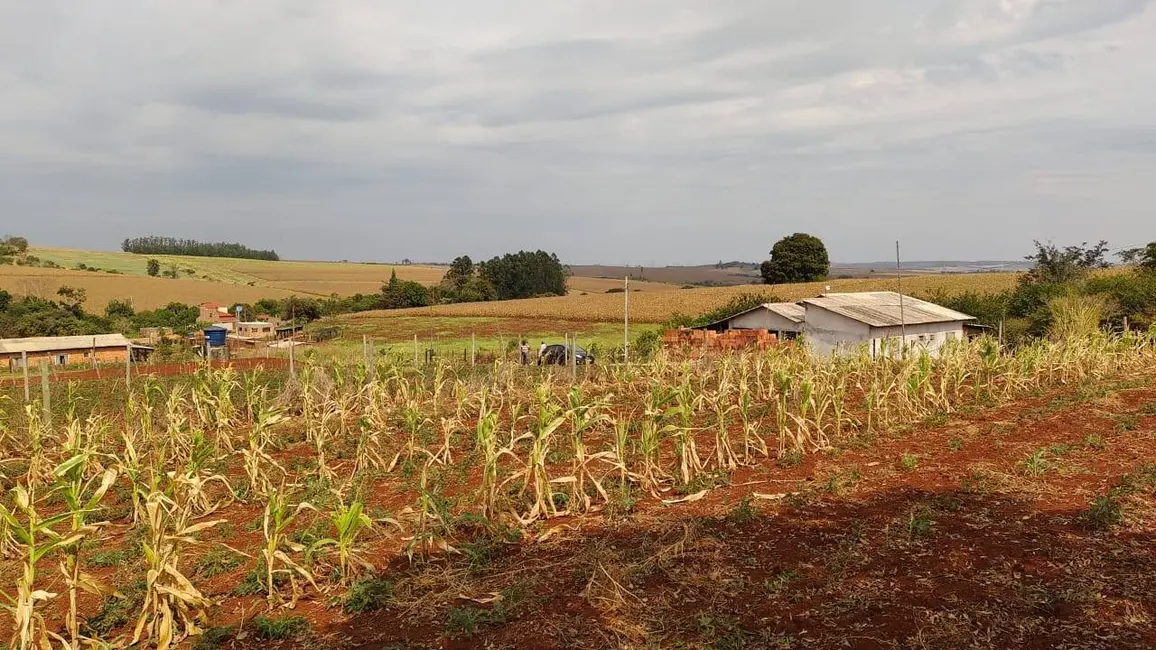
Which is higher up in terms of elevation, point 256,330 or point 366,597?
point 366,597

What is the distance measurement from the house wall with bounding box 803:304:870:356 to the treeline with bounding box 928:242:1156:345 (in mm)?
3701

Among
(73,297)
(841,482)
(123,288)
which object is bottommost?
(841,482)

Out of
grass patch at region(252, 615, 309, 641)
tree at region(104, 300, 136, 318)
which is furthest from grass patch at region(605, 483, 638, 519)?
tree at region(104, 300, 136, 318)

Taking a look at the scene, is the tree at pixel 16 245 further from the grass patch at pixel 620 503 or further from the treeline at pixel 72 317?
the grass patch at pixel 620 503

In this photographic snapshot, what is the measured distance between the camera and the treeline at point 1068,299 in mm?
22312

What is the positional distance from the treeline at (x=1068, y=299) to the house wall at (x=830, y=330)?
Result: 3.70 meters

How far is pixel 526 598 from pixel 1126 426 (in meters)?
7.90

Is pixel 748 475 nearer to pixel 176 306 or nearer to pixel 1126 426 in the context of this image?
pixel 1126 426

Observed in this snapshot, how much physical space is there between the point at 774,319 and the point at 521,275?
177 ft

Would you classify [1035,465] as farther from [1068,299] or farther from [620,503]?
[1068,299]

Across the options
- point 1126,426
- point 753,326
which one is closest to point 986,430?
point 1126,426

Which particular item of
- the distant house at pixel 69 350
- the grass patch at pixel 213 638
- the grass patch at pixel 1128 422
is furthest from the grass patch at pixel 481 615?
the distant house at pixel 69 350

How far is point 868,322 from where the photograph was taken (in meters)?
20.0

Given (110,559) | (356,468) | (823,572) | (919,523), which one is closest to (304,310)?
(356,468)
